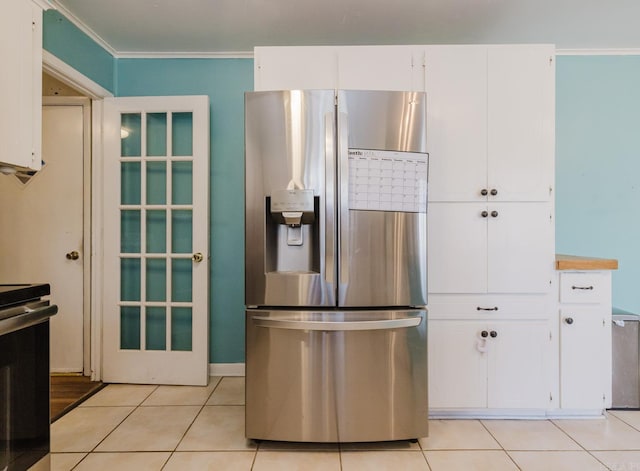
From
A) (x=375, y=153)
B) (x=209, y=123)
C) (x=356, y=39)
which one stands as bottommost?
(x=375, y=153)

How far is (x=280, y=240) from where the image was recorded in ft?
5.90

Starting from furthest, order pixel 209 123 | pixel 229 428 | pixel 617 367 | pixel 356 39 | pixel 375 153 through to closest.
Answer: pixel 209 123, pixel 356 39, pixel 617 367, pixel 229 428, pixel 375 153

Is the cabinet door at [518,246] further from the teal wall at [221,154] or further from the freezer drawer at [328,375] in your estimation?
the teal wall at [221,154]

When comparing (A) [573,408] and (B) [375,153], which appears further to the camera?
(A) [573,408]

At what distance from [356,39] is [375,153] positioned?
1.28 metres

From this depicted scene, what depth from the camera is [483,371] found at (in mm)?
2057

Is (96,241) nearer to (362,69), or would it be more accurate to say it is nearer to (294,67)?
(294,67)

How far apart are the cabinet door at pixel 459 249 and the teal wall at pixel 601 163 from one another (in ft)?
3.80

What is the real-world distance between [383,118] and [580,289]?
153 centimetres

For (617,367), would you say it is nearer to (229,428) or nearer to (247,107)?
(229,428)

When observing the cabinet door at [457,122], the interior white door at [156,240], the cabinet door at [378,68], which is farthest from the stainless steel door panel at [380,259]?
the interior white door at [156,240]

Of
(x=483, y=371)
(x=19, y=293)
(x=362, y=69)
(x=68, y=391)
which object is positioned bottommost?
(x=68, y=391)

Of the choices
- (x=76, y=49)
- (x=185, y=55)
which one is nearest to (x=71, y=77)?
(x=76, y=49)

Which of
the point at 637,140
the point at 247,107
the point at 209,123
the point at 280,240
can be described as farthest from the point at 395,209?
the point at 637,140
